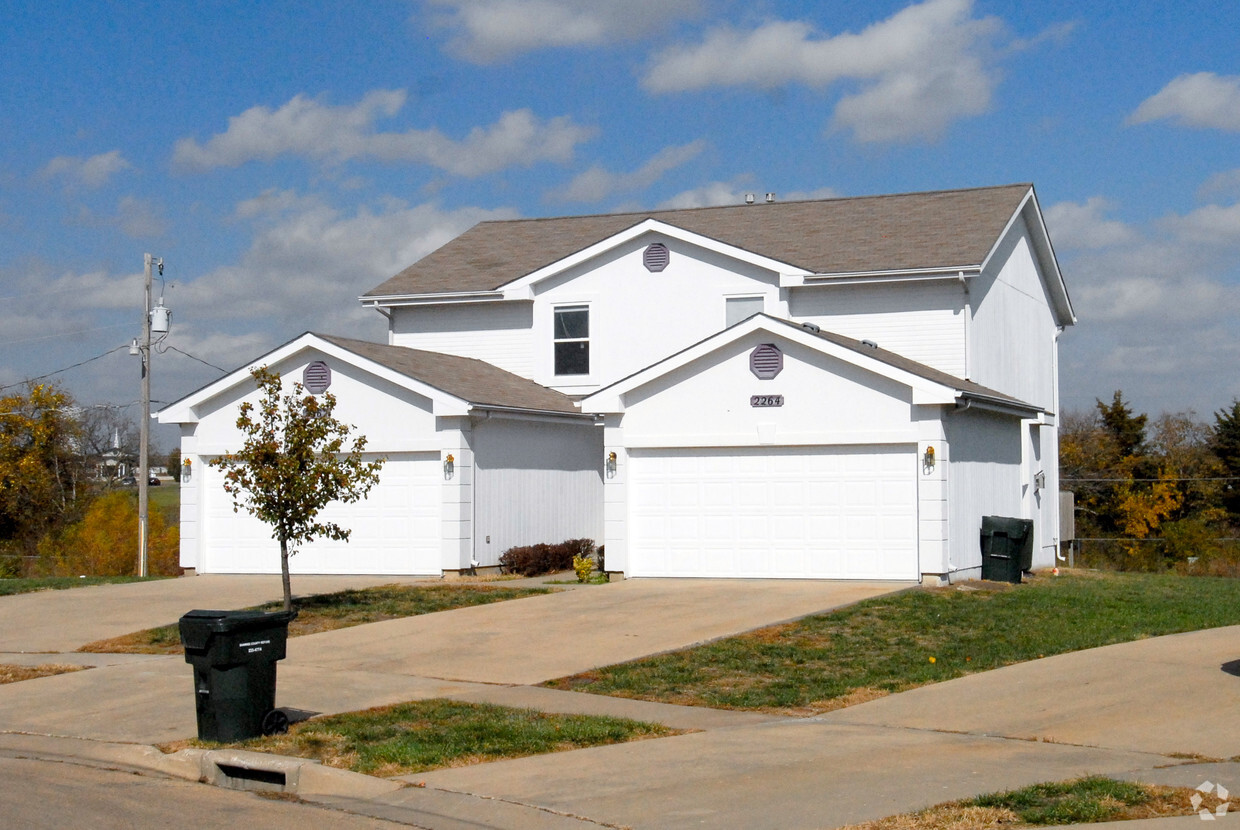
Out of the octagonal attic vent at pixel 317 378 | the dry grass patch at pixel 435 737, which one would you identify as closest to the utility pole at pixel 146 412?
the octagonal attic vent at pixel 317 378

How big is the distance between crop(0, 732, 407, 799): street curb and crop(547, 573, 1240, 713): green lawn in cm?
353

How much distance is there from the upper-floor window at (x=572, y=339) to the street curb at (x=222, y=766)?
16624 mm

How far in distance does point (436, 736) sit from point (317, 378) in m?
13.9

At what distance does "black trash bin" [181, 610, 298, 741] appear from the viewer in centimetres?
1061

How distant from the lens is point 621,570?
21859 millimetres

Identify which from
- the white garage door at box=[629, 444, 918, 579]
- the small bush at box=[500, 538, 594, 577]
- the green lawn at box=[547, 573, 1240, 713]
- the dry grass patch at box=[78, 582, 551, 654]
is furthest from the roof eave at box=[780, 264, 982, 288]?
the dry grass patch at box=[78, 582, 551, 654]

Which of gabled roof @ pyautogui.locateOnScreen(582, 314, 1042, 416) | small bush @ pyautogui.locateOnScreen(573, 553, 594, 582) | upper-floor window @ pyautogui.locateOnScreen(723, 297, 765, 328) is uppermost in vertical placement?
upper-floor window @ pyautogui.locateOnScreen(723, 297, 765, 328)

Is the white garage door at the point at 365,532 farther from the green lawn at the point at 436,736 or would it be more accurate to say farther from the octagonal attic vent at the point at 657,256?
the green lawn at the point at 436,736

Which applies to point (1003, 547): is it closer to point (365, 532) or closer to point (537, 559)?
point (537, 559)

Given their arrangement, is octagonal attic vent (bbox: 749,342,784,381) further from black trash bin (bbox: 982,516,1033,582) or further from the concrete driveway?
the concrete driveway

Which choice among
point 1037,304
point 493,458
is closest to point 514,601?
point 493,458

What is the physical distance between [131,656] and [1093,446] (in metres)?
49.2

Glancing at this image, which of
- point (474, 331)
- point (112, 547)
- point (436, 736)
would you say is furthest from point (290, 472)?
point (112, 547)

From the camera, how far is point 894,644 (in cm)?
1469
